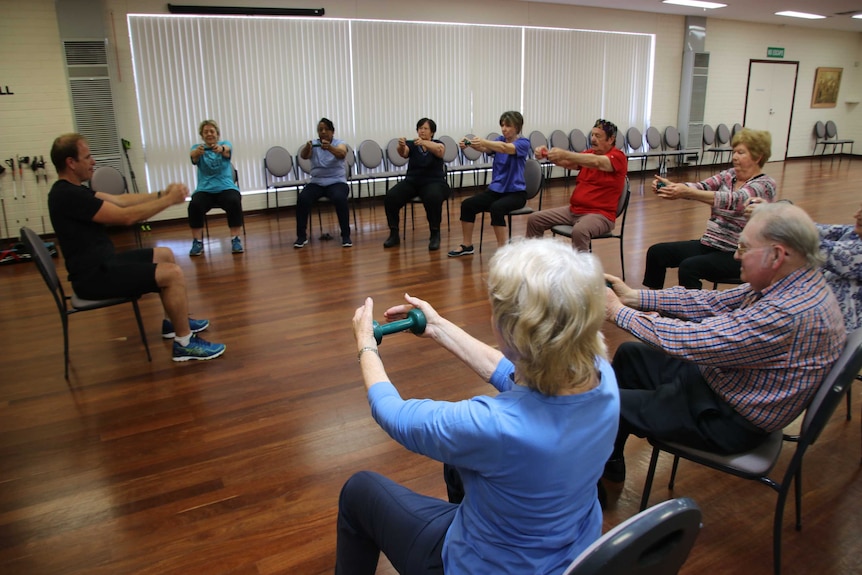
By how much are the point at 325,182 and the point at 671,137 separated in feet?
26.1

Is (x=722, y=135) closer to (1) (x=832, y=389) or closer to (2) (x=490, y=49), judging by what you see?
(2) (x=490, y=49)

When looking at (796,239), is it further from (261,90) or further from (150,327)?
(261,90)

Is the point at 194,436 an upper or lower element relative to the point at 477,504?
lower

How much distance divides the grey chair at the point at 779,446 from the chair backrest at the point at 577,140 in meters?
8.97

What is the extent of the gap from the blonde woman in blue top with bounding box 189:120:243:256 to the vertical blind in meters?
1.72

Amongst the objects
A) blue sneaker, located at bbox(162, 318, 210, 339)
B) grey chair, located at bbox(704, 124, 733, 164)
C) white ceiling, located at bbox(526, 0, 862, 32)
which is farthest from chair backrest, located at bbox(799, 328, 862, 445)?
grey chair, located at bbox(704, 124, 733, 164)

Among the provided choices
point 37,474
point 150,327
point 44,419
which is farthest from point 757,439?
point 150,327

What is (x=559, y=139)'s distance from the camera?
33.2 ft

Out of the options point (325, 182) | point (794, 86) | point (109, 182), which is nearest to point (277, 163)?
point (325, 182)

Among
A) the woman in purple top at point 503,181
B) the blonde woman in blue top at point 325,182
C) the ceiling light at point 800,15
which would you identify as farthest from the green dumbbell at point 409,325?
the ceiling light at point 800,15

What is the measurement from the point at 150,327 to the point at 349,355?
61.7 inches

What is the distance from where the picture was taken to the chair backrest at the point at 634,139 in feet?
36.0

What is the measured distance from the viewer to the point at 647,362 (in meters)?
2.11

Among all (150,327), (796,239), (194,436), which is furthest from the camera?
(150,327)
